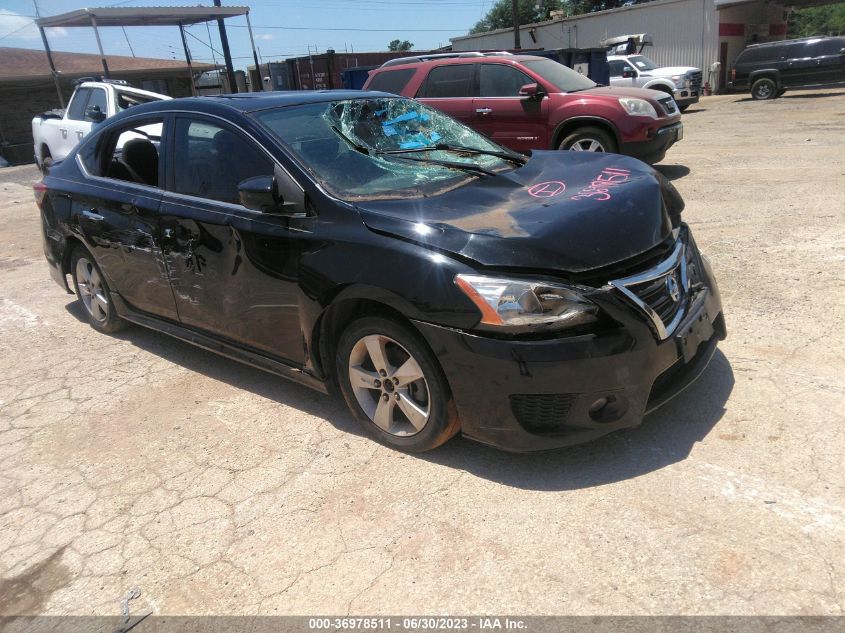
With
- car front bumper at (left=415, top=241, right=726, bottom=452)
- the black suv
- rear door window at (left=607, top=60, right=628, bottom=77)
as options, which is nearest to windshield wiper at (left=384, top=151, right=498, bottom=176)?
car front bumper at (left=415, top=241, right=726, bottom=452)

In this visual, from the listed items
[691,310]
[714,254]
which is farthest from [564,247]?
[714,254]

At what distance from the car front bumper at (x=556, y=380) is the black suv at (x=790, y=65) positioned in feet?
71.4

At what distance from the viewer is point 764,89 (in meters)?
21.1

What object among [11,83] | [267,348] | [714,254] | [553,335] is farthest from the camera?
[11,83]

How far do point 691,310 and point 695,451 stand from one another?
2.12ft

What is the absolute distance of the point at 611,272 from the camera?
2770mm

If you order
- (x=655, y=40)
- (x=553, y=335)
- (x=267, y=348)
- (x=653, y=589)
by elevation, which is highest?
(x=655, y=40)

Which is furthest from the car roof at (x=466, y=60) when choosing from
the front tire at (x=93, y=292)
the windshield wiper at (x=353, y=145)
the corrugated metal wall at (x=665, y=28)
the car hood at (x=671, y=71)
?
the corrugated metal wall at (x=665, y=28)

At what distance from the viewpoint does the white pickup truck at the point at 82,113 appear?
10141mm

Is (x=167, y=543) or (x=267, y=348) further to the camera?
(x=267, y=348)

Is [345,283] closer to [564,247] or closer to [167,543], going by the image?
[564,247]

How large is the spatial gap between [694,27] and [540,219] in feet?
91.3

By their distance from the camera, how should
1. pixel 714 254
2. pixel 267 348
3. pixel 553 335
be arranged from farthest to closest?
pixel 714 254 < pixel 267 348 < pixel 553 335

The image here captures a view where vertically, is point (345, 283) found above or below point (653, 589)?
above
